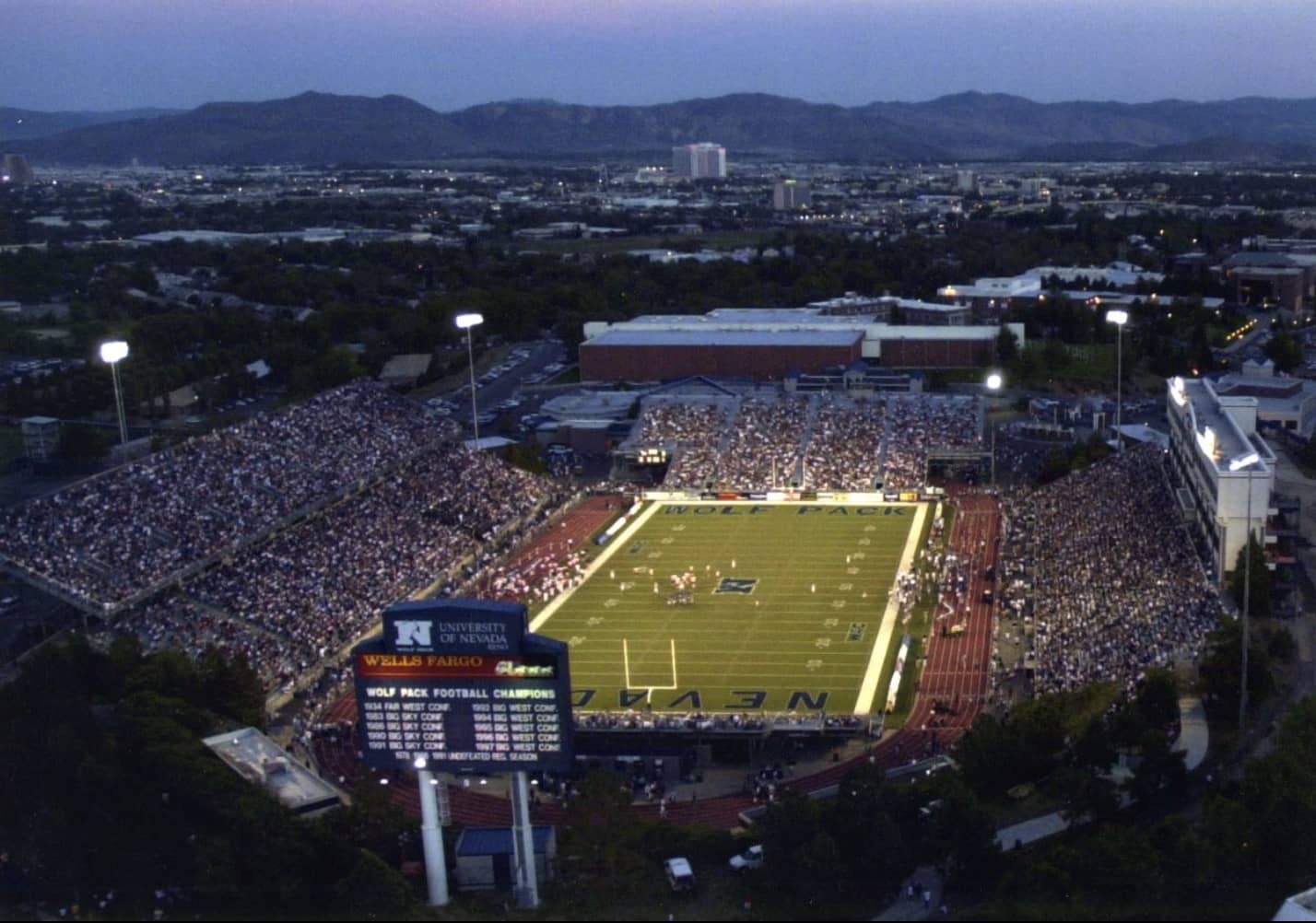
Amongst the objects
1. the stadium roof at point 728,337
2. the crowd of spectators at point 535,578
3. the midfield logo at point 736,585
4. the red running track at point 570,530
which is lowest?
the red running track at point 570,530

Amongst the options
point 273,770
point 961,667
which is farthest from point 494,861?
point 961,667

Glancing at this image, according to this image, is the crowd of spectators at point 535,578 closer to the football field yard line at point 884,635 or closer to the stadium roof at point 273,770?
the football field yard line at point 884,635

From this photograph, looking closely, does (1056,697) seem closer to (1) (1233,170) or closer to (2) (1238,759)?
(2) (1238,759)

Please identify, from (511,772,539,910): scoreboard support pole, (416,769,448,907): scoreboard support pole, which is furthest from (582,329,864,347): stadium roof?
(416,769,448,907): scoreboard support pole

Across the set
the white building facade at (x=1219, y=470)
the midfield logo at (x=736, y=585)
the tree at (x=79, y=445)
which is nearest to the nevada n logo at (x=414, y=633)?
the white building facade at (x=1219, y=470)

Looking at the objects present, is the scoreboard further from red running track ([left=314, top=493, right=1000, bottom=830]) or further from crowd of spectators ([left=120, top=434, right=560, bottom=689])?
crowd of spectators ([left=120, top=434, right=560, bottom=689])
